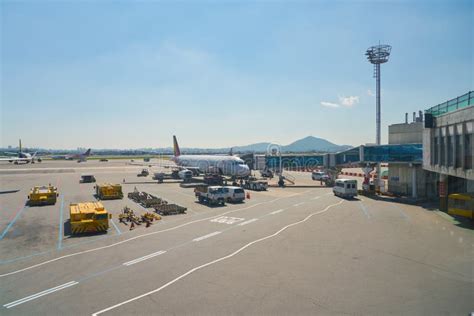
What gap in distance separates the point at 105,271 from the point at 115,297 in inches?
131

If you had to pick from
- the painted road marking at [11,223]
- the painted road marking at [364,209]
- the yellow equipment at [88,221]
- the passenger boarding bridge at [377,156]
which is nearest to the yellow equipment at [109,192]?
the painted road marking at [11,223]

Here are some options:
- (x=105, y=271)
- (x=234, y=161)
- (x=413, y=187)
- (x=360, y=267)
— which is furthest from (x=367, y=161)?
(x=105, y=271)

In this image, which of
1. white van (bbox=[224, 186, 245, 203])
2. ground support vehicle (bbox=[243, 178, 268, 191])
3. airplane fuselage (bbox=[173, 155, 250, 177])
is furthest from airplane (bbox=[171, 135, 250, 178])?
white van (bbox=[224, 186, 245, 203])

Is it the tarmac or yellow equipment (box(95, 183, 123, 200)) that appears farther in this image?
yellow equipment (box(95, 183, 123, 200))

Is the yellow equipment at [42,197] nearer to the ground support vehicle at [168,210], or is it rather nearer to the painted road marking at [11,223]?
the painted road marking at [11,223]

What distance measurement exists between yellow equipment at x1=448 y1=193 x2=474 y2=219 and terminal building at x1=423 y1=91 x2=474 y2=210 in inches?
94.5

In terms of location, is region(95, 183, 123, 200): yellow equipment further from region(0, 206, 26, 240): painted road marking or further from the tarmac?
the tarmac

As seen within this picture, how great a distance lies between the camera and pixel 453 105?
26.5 metres

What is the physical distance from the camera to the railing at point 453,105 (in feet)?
77.6

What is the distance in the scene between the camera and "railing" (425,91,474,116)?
23.7 m

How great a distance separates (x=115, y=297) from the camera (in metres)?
12.6

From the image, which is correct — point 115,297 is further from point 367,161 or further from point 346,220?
point 367,161

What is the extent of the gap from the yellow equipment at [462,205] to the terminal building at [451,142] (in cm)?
240

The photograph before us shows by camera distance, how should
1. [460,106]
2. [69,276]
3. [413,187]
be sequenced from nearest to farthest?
[69,276], [460,106], [413,187]
